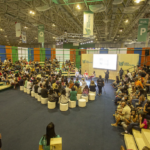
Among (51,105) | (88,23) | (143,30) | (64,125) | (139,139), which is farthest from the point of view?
(143,30)

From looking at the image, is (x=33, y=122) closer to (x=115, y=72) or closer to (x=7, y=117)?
(x=7, y=117)

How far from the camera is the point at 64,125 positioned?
471 centimetres

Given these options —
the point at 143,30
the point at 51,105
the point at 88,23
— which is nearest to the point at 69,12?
the point at 88,23

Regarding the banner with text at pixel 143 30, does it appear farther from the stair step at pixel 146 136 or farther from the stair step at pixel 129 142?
the stair step at pixel 129 142

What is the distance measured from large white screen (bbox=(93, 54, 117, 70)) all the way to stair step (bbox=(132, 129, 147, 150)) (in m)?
9.35

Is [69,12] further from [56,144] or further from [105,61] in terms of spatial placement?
[56,144]

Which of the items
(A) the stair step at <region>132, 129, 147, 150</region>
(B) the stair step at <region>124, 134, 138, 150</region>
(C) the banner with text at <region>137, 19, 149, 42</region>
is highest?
(C) the banner with text at <region>137, 19, 149, 42</region>

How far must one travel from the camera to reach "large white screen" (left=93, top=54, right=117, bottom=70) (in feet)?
41.0

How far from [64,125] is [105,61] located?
9.83m

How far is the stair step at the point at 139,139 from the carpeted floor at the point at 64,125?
493mm

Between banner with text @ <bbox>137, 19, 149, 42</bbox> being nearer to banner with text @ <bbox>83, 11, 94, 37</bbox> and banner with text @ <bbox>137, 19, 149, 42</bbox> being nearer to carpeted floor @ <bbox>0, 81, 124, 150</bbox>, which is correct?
banner with text @ <bbox>83, 11, 94, 37</bbox>

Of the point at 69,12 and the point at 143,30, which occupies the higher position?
the point at 69,12

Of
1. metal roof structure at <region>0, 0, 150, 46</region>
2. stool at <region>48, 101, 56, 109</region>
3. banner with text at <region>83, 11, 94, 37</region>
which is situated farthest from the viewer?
metal roof structure at <region>0, 0, 150, 46</region>

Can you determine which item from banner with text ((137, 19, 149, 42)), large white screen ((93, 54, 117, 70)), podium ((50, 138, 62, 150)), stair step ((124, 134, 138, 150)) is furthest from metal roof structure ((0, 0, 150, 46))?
podium ((50, 138, 62, 150))
